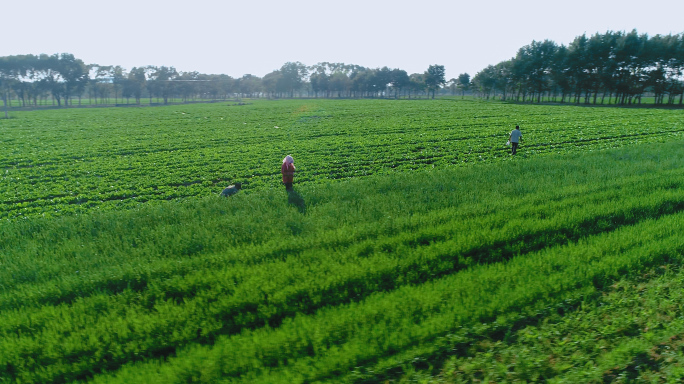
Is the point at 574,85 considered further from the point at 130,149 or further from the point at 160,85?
the point at 160,85

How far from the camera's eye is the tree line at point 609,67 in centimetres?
6700

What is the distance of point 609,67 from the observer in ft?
237

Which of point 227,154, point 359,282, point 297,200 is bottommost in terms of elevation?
point 359,282

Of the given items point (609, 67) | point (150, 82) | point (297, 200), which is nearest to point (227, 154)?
point (297, 200)

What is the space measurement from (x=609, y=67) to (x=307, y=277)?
83848 millimetres

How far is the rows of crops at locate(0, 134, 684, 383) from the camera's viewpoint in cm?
545

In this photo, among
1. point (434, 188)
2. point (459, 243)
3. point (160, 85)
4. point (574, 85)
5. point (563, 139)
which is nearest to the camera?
point (459, 243)

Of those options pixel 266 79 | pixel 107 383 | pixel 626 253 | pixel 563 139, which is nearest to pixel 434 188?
pixel 626 253

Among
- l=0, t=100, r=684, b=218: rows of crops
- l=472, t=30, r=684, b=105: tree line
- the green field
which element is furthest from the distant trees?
the green field

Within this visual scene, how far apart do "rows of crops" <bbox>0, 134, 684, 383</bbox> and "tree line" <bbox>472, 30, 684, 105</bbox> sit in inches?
2810

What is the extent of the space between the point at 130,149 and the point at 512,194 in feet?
77.8

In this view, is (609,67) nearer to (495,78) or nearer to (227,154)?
(495,78)

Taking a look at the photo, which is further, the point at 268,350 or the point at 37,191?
the point at 37,191

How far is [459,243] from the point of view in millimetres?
8484
